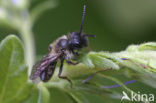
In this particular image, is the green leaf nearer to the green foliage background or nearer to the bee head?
the green foliage background

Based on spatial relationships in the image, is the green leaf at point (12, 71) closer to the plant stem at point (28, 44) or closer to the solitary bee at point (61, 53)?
the solitary bee at point (61, 53)

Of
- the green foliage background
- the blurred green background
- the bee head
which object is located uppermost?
the blurred green background

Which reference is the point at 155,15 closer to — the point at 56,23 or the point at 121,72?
the point at 56,23

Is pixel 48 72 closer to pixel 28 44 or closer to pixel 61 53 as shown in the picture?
pixel 61 53

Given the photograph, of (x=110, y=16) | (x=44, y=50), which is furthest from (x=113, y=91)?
(x=110, y=16)

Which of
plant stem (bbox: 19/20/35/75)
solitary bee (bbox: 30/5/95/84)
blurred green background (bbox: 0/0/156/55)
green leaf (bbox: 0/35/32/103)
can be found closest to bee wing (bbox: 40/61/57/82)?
A: solitary bee (bbox: 30/5/95/84)

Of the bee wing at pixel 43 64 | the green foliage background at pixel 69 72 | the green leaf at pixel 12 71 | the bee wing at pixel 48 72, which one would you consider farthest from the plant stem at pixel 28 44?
the green leaf at pixel 12 71
